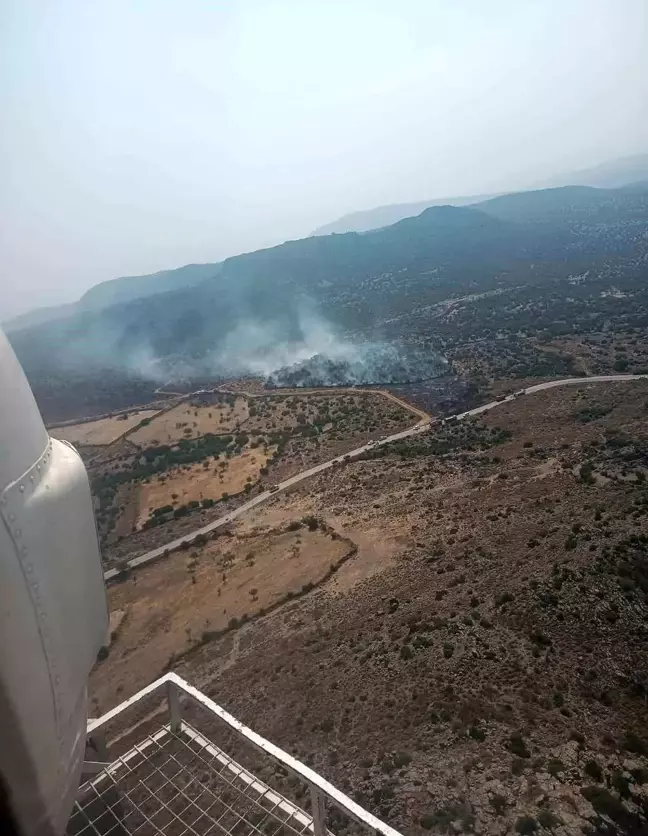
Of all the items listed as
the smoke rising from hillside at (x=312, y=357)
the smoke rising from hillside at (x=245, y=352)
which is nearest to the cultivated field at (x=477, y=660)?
the smoke rising from hillside at (x=312, y=357)

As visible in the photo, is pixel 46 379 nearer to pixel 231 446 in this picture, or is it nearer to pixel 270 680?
pixel 231 446

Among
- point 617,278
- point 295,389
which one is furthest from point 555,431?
point 617,278

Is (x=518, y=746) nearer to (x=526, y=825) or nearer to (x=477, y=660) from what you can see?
(x=526, y=825)

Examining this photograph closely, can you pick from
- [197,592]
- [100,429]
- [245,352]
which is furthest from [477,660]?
[245,352]

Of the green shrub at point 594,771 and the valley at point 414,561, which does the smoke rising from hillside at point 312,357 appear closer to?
the valley at point 414,561

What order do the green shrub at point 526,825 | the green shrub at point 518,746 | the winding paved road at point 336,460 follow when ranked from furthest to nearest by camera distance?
the winding paved road at point 336,460 < the green shrub at point 518,746 < the green shrub at point 526,825

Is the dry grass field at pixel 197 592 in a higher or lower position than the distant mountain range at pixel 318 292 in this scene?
lower
